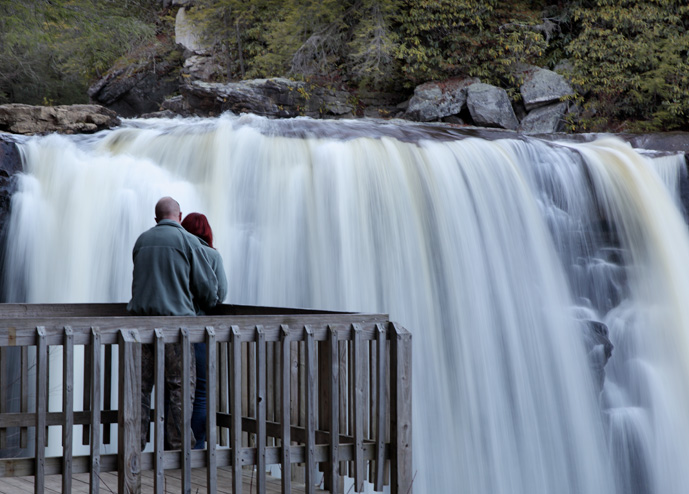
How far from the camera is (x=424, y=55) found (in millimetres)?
18438

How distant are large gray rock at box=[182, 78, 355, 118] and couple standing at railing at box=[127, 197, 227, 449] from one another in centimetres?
1158

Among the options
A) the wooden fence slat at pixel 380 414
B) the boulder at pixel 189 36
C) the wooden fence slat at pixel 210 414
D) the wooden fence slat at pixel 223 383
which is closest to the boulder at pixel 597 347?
the wooden fence slat at pixel 223 383

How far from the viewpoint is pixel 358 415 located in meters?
4.43

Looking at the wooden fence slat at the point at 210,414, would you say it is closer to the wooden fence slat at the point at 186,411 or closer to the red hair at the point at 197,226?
the wooden fence slat at the point at 186,411

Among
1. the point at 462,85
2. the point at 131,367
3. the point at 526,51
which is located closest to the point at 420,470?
the point at 131,367

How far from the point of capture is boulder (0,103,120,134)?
444 inches

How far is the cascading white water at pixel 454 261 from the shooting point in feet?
28.9

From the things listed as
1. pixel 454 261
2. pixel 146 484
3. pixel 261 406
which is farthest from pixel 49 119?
pixel 261 406

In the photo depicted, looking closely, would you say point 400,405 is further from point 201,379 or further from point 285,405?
point 201,379

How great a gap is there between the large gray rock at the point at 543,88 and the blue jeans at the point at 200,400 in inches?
545

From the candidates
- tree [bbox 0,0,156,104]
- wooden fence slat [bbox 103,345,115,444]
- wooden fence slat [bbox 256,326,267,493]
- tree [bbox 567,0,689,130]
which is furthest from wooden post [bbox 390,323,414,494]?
tree [bbox 0,0,156,104]

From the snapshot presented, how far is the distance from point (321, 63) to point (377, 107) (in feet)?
7.16

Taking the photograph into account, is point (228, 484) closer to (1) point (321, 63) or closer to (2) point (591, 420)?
(2) point (591, 420)

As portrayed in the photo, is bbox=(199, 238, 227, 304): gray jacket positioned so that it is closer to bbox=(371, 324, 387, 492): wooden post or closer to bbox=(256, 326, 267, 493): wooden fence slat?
bbox=(256, 326, 267, 493): wooden fence slat
